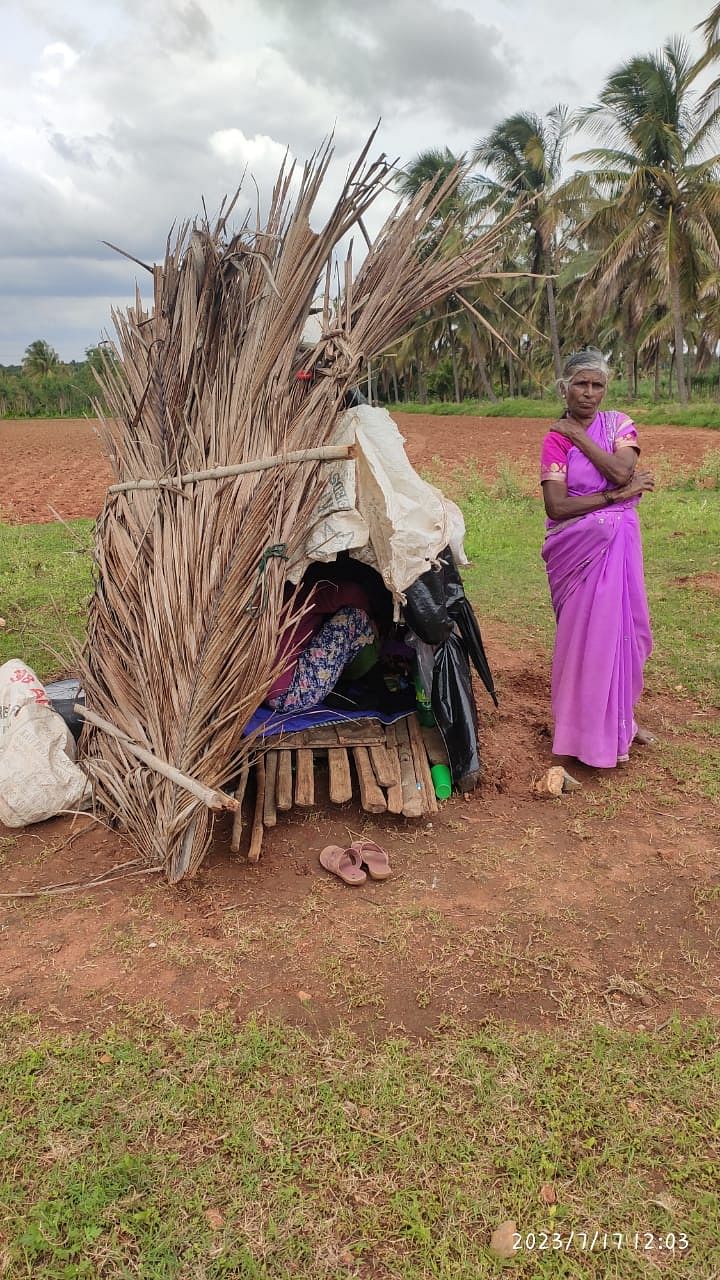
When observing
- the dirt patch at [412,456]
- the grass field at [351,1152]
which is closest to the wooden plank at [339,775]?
the grass field at [351,1152]

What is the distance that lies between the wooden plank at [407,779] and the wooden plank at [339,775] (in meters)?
0.25

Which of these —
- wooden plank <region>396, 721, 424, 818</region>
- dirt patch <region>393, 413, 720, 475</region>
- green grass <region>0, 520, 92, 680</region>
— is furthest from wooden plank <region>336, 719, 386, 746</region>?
dirt patch <region>393, 413, 720, 475</region>

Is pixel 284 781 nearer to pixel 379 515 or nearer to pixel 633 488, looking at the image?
pixel 379 515

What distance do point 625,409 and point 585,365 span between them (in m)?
22.7

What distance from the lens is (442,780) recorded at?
367 centimetres

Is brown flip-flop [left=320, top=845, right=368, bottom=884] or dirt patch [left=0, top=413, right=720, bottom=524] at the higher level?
dirt patch [left=0, top=413, right=720, bottom=524]

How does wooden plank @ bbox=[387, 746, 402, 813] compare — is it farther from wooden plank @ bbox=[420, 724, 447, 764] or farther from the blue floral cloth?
the blue floral cloth

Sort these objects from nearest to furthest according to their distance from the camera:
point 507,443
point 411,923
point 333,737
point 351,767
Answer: point 411,923
point 333,737
point 351,767
point 507,443

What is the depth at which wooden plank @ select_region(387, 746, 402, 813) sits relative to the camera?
333 cm

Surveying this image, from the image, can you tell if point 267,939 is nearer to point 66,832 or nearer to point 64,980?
point 64,980

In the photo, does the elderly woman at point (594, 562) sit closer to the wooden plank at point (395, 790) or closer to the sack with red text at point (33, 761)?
the wooden plank at point (395, 790)

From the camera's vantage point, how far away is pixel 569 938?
2.70m

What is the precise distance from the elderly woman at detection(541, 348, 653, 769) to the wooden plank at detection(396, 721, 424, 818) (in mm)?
775

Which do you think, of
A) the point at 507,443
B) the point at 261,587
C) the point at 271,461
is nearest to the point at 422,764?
the point at 261,587
